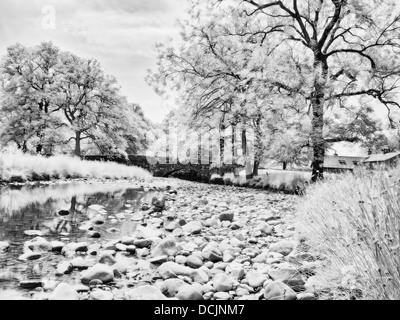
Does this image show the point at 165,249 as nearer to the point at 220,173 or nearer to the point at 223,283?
the point at 223,283

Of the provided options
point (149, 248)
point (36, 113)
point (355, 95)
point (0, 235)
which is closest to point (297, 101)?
point (355, 95)

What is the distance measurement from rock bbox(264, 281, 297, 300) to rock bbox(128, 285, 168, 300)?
0.81 meters

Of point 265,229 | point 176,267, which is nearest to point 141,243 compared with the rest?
point 176,267

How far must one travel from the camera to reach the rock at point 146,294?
237cm

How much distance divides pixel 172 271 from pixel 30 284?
1220mm

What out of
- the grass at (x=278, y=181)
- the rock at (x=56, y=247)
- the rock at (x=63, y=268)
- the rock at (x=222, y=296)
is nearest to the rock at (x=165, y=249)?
the rock at (x=63, y=268)

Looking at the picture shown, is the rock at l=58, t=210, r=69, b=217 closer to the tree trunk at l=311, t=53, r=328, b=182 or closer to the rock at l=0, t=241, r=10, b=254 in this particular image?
the rock at l=0, t=241, r=10, b=254

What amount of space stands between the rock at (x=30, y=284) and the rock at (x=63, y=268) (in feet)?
1.08

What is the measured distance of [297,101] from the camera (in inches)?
463

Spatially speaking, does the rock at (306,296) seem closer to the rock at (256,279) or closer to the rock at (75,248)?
the rock at (256,279)

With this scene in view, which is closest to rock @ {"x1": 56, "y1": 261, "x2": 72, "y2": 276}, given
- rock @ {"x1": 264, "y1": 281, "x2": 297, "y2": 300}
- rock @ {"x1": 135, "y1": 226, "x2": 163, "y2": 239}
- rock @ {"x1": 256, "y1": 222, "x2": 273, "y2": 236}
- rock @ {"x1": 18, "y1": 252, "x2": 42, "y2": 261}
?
rock @ {"x1": 18, "y1": 252, "x2": 42, "y2": 261}

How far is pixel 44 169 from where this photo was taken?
14.0 metres

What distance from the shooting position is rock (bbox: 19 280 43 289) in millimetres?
2555

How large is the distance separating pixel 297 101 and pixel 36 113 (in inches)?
878
